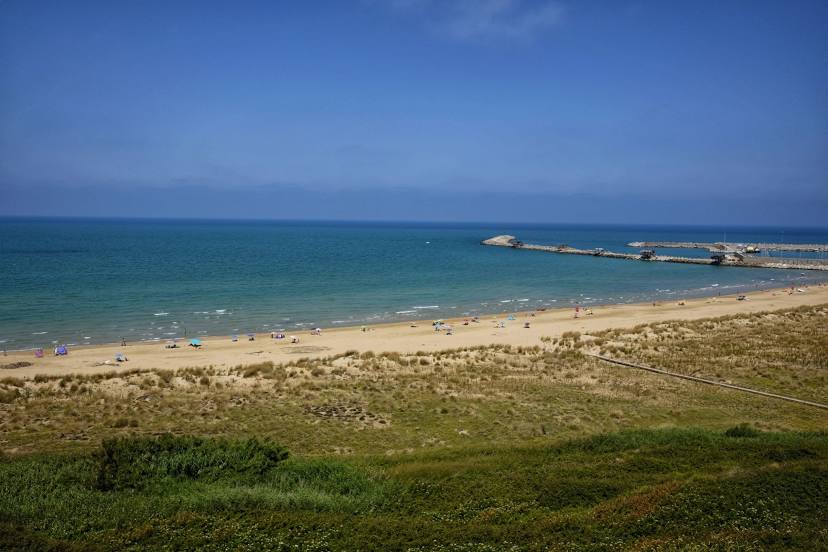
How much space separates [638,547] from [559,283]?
65865 mm

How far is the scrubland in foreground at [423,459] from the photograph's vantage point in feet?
31.4

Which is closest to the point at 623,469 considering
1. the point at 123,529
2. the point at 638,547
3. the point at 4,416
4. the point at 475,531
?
the point at 638,547

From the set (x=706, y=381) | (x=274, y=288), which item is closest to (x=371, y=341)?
(x=706, y=381)

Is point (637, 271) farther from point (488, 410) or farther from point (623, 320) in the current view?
point (488, 410)

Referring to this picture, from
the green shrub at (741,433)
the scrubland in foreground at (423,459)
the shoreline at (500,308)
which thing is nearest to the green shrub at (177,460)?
the scrubland in foreground at (423,459)

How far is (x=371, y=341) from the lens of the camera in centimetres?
3534

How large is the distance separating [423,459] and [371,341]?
21.6 metres

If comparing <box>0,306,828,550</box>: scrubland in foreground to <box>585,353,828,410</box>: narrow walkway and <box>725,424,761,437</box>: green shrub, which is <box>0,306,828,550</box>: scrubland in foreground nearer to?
<box>725,424,761,437</box>: green shrub

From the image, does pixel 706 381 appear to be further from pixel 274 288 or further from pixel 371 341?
pixel 274 288

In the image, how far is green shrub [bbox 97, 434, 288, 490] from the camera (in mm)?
12008

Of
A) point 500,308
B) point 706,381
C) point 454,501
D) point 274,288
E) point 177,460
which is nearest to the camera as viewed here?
point 454,501

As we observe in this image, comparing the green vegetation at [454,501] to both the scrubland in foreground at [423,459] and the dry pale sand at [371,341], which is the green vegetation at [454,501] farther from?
the dry pale sand at [371,341]

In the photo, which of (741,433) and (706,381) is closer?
(741,433)

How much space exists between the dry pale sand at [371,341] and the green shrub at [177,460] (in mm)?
14698
